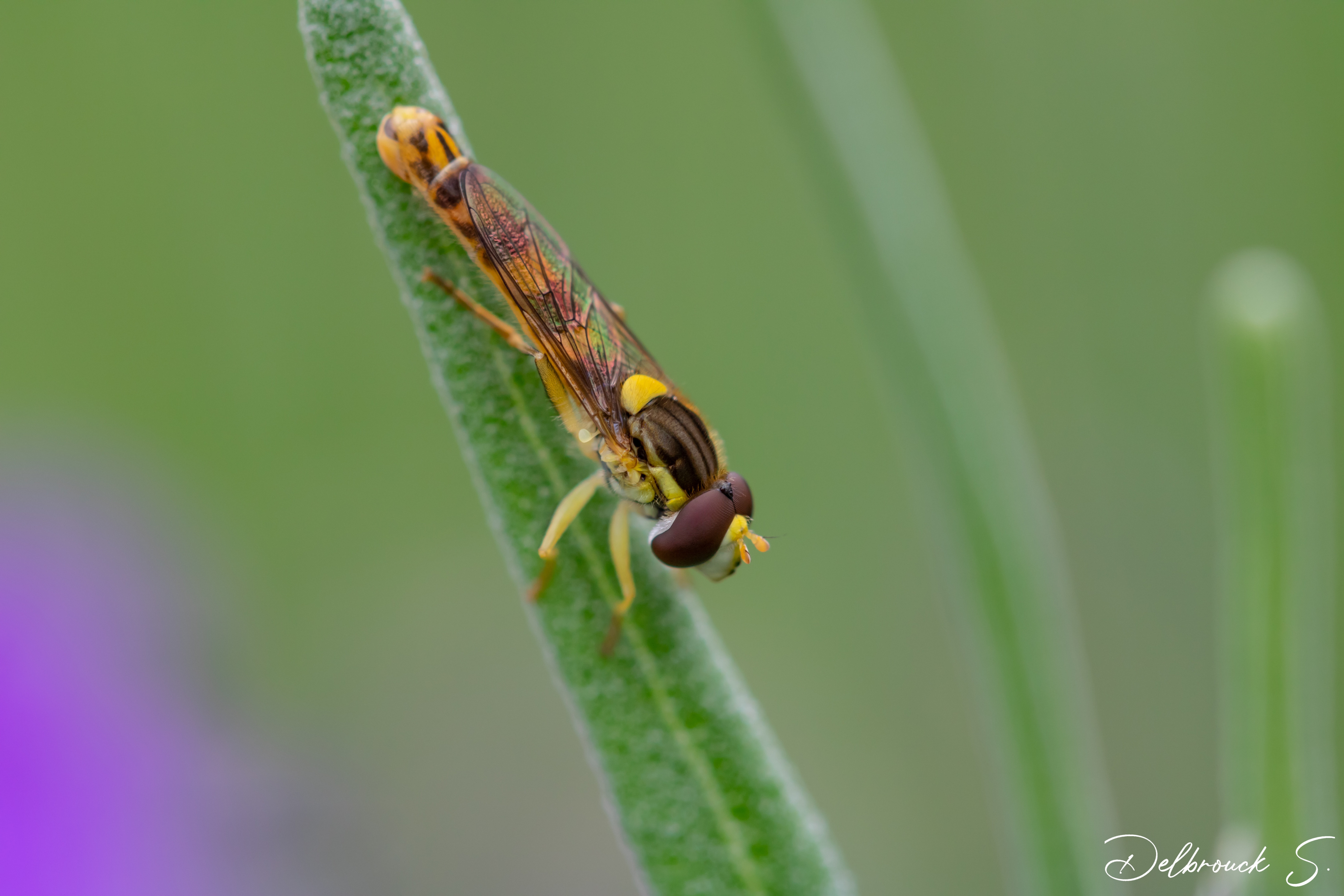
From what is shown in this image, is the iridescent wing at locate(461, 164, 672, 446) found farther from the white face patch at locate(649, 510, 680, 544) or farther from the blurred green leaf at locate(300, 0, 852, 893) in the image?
the blurred green leaf at locate(300, 0, 852, 893)

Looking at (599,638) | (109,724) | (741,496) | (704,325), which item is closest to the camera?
(599,638)

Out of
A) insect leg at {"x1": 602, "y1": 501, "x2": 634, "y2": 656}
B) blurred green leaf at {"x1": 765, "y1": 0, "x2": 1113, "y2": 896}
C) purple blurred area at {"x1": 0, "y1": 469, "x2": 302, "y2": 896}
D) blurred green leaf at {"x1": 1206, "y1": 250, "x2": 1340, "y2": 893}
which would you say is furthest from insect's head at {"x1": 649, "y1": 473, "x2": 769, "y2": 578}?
purple blurred area at {"x1": 0, "y1": 469, "x2": 302, "y2": 896}

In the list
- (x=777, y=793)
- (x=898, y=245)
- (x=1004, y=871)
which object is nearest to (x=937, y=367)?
(x=898, y=245)

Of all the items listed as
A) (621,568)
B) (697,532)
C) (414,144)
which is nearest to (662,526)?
(697,532)

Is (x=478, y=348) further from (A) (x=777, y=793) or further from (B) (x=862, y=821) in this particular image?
(B) (x=862, y=821)

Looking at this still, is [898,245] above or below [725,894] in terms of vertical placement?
above

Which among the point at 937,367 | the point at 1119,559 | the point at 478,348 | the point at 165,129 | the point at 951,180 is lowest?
the point at 1119,559

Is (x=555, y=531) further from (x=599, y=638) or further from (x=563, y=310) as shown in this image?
(x=563, y=310)
